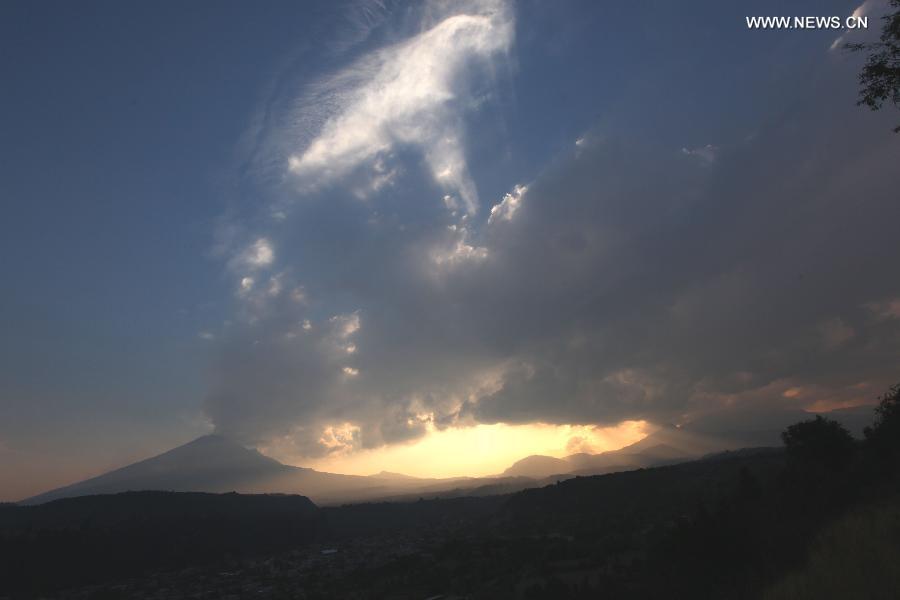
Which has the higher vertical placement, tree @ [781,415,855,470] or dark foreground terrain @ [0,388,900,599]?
tree @ [781,415,855,470]

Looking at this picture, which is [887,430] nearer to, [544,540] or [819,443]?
[819,443]

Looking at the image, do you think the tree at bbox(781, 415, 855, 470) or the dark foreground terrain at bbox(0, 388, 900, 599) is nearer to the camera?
the dark foreground terrain at bbox(0, 388, 900, 599)

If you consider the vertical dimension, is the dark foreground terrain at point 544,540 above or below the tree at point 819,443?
below

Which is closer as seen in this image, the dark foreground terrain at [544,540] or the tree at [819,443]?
the dark foreground terrain at [544,540]

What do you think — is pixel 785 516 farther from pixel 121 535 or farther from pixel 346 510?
pixel 346 510

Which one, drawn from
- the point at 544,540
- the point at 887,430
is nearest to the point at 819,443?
the point at 887,430
